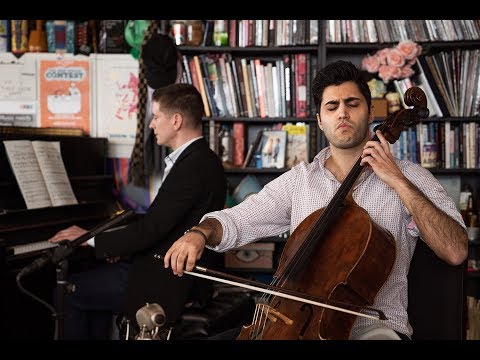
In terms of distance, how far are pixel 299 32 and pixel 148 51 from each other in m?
0.83

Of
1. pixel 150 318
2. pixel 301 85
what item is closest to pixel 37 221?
pixel 150 318

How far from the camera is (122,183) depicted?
3.75m

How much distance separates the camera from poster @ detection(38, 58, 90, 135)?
370 centimetres

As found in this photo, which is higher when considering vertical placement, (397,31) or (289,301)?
(397,31)

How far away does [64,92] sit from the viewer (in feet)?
12.2

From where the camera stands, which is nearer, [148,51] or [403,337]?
[403,337]

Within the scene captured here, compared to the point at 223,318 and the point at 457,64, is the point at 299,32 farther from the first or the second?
the point at 223,318

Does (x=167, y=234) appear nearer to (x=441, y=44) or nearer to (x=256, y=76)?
(x=256, y=76)

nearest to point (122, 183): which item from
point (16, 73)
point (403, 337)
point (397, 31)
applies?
point (16, 73)

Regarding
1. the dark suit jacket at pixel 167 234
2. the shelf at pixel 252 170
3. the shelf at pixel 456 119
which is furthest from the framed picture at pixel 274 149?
the dark suit jacket at pixel 167 234

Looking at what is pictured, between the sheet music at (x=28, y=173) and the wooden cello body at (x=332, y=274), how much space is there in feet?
5.17

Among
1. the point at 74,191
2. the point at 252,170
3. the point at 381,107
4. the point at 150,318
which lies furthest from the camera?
the point at 252,170

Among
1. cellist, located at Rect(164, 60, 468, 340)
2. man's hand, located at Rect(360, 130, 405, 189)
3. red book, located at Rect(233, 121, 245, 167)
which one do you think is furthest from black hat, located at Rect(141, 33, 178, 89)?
man's hand, located at Rect(360, 130, 405, 189)

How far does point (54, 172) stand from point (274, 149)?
120 centimetres
